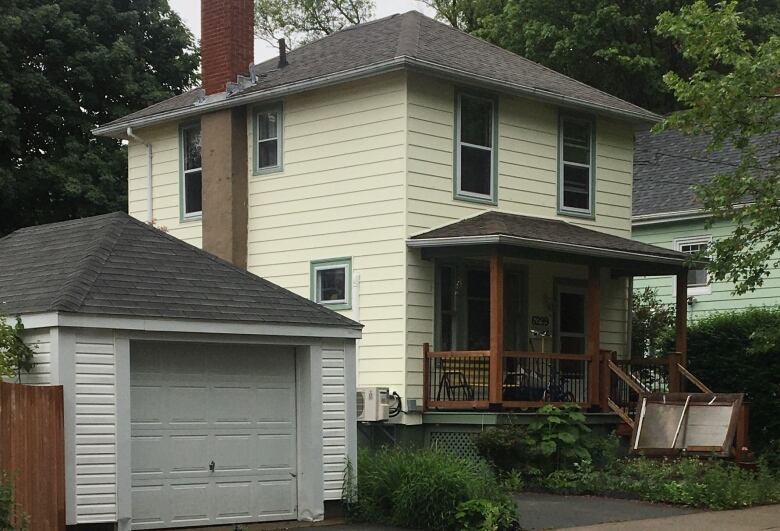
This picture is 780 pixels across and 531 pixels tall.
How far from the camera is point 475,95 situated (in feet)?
70.6

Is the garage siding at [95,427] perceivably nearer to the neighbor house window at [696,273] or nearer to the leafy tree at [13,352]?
the leafy tree at [13,352]

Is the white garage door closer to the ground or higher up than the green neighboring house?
closer to the ground

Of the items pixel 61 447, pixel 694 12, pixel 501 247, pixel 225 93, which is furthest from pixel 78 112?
pixel 61 447

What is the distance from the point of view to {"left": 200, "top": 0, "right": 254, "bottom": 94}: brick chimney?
22953 millimetres

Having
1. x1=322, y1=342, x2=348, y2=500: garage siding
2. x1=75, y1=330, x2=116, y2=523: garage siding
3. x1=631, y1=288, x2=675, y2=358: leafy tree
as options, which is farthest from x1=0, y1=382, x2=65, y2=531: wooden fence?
x1=631, y1=288, x2=675, y2=358: leafy tree

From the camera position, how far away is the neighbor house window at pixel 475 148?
69.5ft

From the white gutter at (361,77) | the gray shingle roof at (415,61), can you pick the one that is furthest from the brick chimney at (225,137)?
the gray shingle roof at (415,61)

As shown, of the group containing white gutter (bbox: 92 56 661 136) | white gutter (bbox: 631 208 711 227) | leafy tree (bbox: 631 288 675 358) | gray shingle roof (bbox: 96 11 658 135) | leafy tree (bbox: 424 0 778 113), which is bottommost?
leafy tree (bbox: 631 288 675 358)

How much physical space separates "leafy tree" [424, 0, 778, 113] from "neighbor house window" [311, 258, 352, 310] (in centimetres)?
1894

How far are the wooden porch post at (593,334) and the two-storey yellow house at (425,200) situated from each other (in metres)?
0.03

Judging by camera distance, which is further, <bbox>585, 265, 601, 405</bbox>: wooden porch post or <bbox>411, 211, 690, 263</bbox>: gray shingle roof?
<bbox>585, 265, 601, 405</bbox>: wooden porch post

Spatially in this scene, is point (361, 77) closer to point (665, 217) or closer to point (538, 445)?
point (538, 445)

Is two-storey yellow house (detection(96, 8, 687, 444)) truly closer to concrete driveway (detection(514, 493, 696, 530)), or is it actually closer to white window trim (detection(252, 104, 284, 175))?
white window trim (detection(252, 104, 284, 175))

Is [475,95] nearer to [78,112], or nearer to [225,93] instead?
[225,93]
